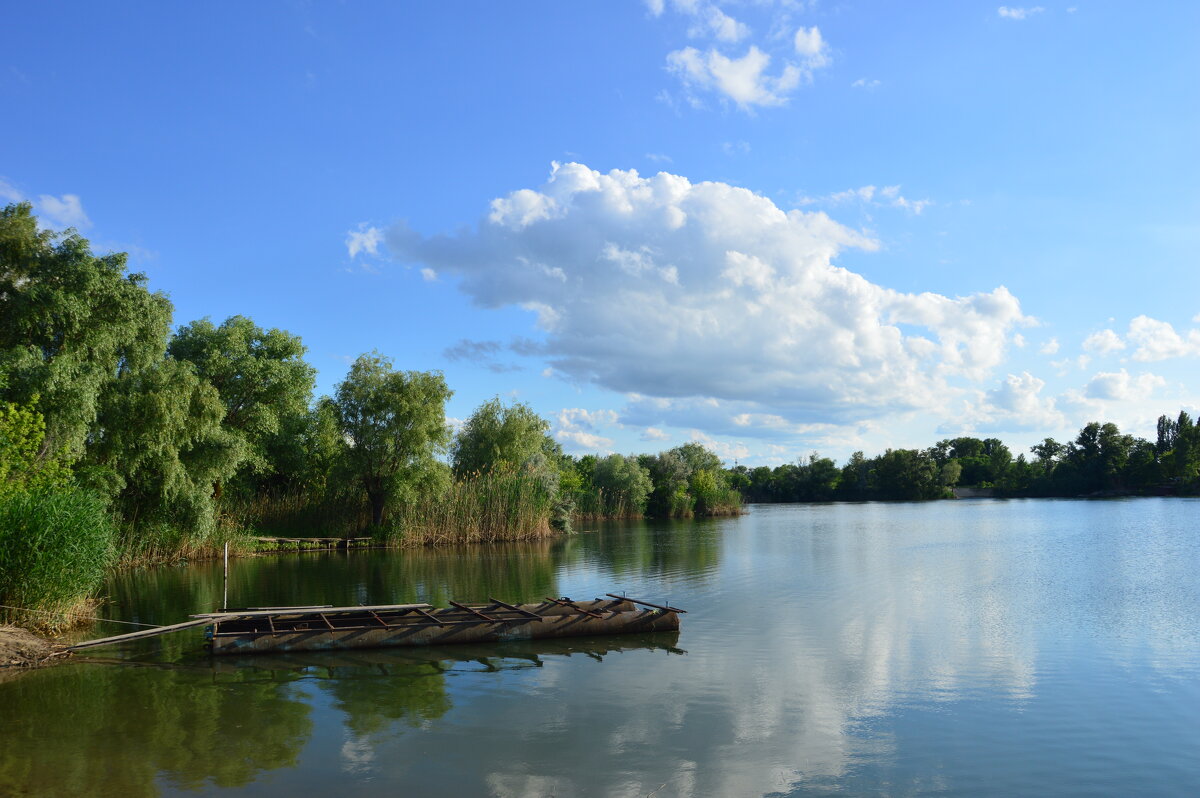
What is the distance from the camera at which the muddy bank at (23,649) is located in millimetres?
12844

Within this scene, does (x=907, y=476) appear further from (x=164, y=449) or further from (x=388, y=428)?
(x=164, y=449)

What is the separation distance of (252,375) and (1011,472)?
401ft

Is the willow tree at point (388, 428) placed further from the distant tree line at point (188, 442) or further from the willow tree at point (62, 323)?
the willow tree at point (62, 323)

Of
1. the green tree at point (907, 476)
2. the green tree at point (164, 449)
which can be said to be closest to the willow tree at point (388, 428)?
the green tree at point (164, 449)

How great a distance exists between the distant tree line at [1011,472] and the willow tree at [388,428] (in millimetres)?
70836

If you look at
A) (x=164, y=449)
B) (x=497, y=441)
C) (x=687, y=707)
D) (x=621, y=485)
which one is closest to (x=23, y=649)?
(x=687, y=707)

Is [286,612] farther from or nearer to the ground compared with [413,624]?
farther from the ground

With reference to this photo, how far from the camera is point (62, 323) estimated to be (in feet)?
72.8

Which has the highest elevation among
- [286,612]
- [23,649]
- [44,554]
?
[44,554]

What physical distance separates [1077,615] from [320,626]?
18172 millimetres

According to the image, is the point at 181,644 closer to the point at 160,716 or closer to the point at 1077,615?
the point at 160,716

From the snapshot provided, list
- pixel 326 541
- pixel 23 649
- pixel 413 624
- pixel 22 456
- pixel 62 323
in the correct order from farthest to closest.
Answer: pixel 326 541, pixel 62 323, pixel 22 456, pixel 413 624, pixel 23 649

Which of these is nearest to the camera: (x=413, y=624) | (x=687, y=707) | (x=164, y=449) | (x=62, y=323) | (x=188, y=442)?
(x=687, y=707)

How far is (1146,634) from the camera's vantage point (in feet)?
53.7
